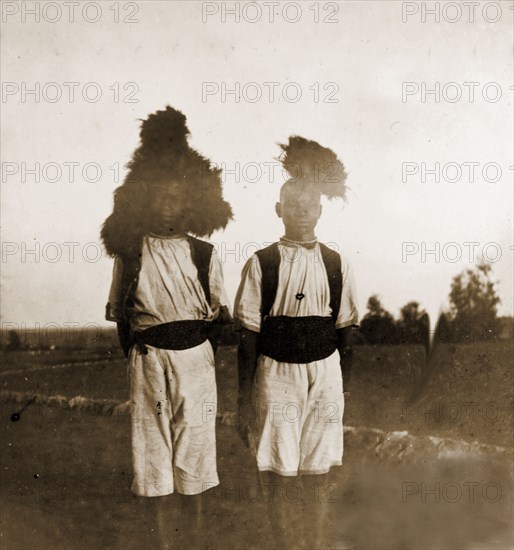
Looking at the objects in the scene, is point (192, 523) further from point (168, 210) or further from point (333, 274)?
point (168, 210)

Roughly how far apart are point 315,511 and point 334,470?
0.19 metres

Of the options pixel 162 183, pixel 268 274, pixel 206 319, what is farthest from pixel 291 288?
pixel 162 183

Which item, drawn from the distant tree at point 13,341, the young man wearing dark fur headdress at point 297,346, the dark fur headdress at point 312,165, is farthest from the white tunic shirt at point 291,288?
the distant tree at point 13,341

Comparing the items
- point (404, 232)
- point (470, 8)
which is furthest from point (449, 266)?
point (470, 8)

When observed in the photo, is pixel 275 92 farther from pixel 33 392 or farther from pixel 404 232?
pixel 33 392

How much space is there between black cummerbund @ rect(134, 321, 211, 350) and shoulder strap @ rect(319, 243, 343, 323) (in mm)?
563

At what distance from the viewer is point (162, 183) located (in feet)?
9.50

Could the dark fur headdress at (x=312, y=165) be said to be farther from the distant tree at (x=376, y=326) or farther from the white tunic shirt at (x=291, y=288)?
the distant tree at (x=376, y=326)

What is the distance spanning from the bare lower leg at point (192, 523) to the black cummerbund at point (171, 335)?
24.8 inches

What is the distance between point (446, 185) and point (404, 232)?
0.27 metres

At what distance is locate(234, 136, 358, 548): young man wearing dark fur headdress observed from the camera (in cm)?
290

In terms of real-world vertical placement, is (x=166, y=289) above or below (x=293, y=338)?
above

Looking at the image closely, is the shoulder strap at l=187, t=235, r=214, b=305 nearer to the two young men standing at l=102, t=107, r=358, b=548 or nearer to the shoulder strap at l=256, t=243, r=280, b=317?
the two young men standing at l=102, t=107, r=358, b=548

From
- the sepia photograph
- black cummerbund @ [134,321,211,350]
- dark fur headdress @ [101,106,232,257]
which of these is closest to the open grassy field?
the sepia photograph
